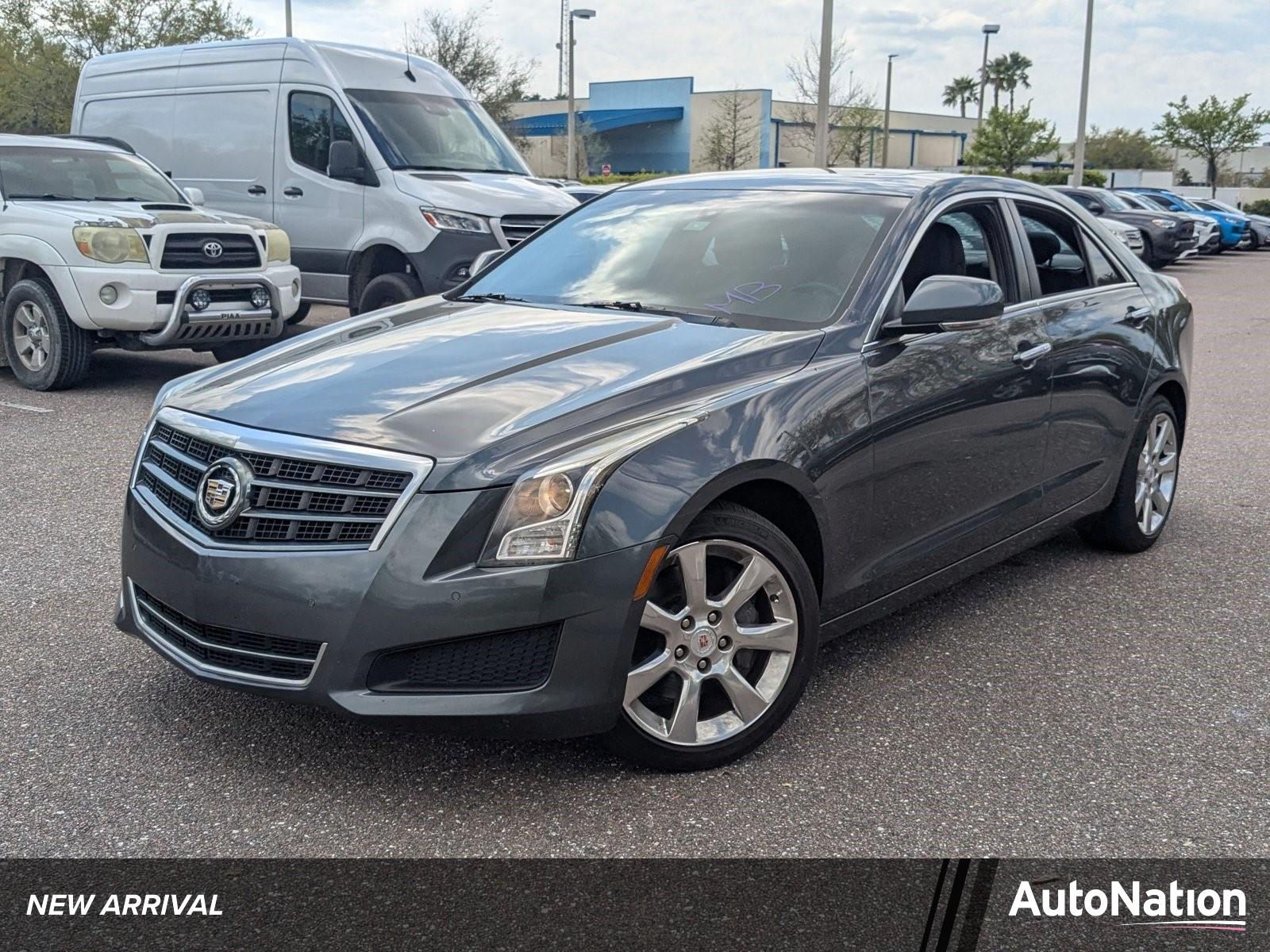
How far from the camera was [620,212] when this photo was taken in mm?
5250

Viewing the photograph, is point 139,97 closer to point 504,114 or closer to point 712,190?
point 712,190

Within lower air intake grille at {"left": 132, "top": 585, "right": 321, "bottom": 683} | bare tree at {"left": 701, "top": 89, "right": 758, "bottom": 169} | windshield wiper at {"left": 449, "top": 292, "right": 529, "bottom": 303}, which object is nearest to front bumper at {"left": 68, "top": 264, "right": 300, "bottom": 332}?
windshield wiper at {"left": 449, "top": 292, "right": 529, "bottom": 303}

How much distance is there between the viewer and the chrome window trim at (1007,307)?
4207 millimetres

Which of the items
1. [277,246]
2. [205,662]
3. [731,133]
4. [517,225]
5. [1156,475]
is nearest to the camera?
[205,662]

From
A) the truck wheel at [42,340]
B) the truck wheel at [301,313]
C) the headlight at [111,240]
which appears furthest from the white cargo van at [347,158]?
the truck wheel at [42,340]

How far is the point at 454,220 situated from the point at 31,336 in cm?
336

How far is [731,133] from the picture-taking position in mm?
59469

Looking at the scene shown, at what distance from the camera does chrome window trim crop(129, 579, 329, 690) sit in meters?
3.30

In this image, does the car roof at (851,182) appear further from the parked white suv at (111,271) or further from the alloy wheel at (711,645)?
the parked white suv at (111,271)

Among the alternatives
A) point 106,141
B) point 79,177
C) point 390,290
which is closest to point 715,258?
point 390,290

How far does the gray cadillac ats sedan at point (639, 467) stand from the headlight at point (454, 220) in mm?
5965

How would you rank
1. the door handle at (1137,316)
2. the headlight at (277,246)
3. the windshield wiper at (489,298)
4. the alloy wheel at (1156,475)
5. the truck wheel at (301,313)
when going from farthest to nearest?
the truck wheel at (301,313), the headlight at (277,246), the alloy wheel at (1156,475), the door handle at (1137,316), the windshield wiper at (489,298)

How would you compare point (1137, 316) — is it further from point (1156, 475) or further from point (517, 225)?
point (517, 225)

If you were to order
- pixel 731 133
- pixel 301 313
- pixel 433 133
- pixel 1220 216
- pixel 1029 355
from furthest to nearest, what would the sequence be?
pixel 731 133 < pixel 1220 216 < pixel 301 313 < pixel 433 133 < pixel 1029 355
